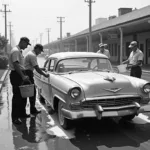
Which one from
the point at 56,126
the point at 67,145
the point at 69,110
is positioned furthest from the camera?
the point at 56,126

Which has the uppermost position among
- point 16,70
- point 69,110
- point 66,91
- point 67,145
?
point 16,70

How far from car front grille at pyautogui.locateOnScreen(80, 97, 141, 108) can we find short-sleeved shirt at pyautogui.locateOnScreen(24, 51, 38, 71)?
194 cm

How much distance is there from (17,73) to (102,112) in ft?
7.24

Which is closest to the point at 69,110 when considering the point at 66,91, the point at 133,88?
the point at 66,91

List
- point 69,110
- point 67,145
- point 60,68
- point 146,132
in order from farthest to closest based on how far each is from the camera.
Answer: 1. point 60,68
2. point 146,132
3. point 69,110
4. point 67,145

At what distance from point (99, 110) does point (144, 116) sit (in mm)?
2178

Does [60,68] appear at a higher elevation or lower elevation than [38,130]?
higher

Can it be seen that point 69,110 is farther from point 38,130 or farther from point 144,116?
point 144,116

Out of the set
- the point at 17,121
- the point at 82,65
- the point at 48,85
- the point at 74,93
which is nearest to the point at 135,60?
the point at 82,65

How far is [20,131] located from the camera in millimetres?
5012

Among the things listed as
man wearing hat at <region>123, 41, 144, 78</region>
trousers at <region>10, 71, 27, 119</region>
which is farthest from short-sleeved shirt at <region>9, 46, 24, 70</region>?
man wearing hat at <region>123, 41, 144, 78</region>

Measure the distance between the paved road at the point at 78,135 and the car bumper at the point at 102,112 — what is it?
436 millimetres

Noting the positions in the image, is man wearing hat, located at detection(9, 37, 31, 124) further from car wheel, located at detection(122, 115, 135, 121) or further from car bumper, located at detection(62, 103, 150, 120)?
car wheel, located at detection(122, 115, 135, 121)

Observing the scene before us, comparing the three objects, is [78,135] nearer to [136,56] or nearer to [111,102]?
[111,102]
